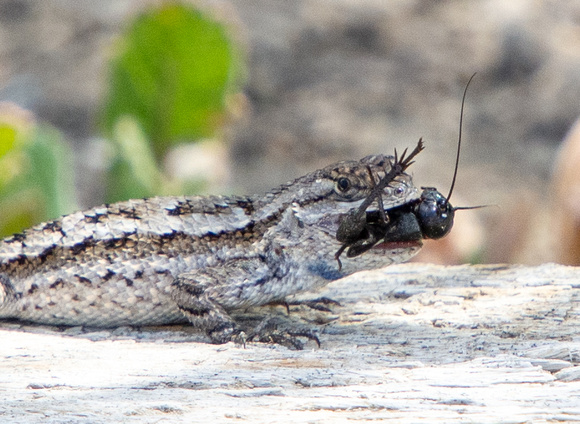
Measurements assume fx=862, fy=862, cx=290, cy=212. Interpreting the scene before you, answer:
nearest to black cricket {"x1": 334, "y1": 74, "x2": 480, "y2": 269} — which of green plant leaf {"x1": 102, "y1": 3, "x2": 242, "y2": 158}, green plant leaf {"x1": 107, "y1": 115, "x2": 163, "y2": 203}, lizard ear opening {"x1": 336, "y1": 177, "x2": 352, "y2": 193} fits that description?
lizard ear opening {"x1": 336, "y1": 177, "x2": 352, "y2": 193}

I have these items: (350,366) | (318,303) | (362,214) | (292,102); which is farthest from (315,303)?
(292,102)

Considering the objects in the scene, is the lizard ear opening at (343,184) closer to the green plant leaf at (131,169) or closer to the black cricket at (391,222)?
the black cricket at (391,222)

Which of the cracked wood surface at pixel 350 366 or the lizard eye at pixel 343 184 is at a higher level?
the lizard eye at pixel 343 184

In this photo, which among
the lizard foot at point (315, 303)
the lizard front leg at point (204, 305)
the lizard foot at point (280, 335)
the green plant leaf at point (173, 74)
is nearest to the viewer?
the lizard foot at point (280, 335)

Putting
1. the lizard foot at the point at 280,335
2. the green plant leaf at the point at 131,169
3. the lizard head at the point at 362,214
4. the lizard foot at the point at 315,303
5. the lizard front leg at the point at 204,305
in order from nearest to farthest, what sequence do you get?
the lizard foot at the point at 280,335
the lizard front leg at the point at 204,305
the lizard head at the point at 362,214
the lizard foot at the point at 315,303
the green plant leaf at the point at 131,169

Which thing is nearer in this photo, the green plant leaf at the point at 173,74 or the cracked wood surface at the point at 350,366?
the cracked wood surface at the point at 350,366

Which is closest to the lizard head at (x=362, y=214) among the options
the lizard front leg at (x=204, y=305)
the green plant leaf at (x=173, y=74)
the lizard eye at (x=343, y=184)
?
the lizard eye at (x=343, y=184)

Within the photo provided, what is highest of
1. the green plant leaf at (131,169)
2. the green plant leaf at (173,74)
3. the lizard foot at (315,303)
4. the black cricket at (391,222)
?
the green plant leaf at (173,74)

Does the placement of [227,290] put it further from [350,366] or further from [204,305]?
[350,366]
